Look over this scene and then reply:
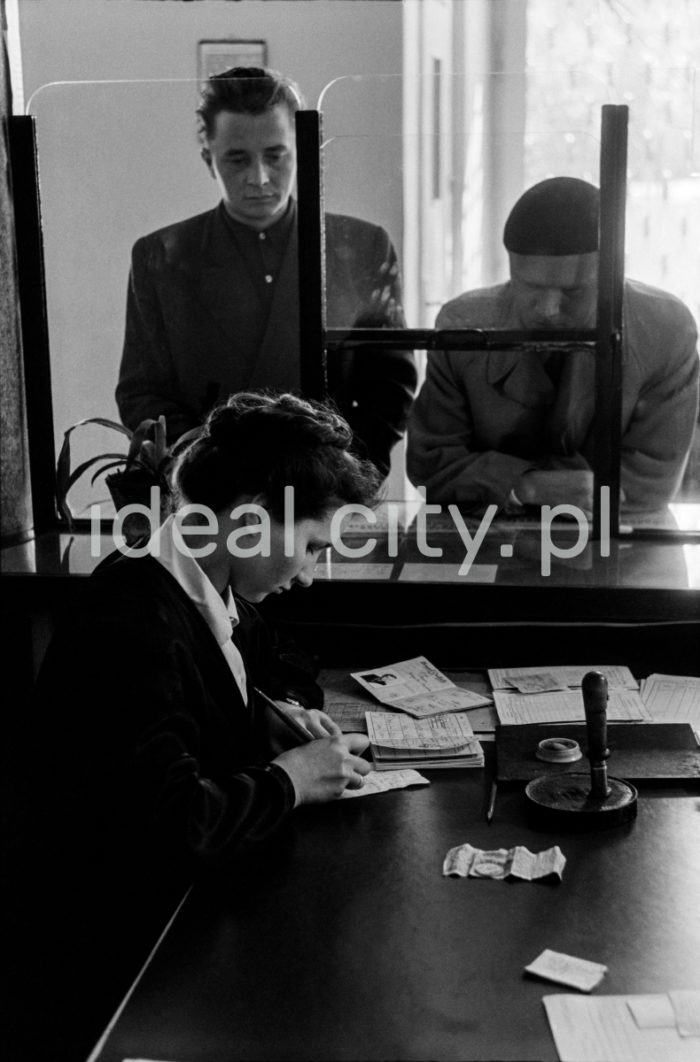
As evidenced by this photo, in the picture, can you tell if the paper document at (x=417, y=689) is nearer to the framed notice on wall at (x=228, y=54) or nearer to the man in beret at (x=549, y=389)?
the man in beret at (x=549, y=389)

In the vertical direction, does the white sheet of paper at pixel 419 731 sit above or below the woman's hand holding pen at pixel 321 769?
below

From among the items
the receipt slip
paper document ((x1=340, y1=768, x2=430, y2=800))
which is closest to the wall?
paper document ((x1=340, y1=768, x2=430, y2=800))

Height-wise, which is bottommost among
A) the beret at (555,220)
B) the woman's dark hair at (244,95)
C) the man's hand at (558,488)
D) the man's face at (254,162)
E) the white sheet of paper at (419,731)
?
the white sheet of paper at (419,731)

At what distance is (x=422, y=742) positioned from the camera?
6.29 feet

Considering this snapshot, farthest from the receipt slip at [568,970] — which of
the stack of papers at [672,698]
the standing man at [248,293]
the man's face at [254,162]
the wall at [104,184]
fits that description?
the man's face at [254,162]

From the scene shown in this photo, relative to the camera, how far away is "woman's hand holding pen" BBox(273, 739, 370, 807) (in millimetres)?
1649

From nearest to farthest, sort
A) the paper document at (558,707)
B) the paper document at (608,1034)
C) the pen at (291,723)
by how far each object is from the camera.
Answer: the paper document at (608,1034) → the pen at (291,723) → the paper document at (558,707)

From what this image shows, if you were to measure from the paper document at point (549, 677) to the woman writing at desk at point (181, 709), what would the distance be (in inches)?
18.6

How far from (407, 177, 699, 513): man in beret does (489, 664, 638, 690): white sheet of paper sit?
0.58 metres

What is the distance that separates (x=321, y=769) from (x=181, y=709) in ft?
0.74

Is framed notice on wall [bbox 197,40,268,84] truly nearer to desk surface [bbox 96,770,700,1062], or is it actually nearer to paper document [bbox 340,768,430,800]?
paper document [bbox 340,768,430,800]

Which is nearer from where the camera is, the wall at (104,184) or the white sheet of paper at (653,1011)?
the white sheet of paper at (653,1011)

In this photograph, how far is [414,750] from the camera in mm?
1885

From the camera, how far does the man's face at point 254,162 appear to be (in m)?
2.78
